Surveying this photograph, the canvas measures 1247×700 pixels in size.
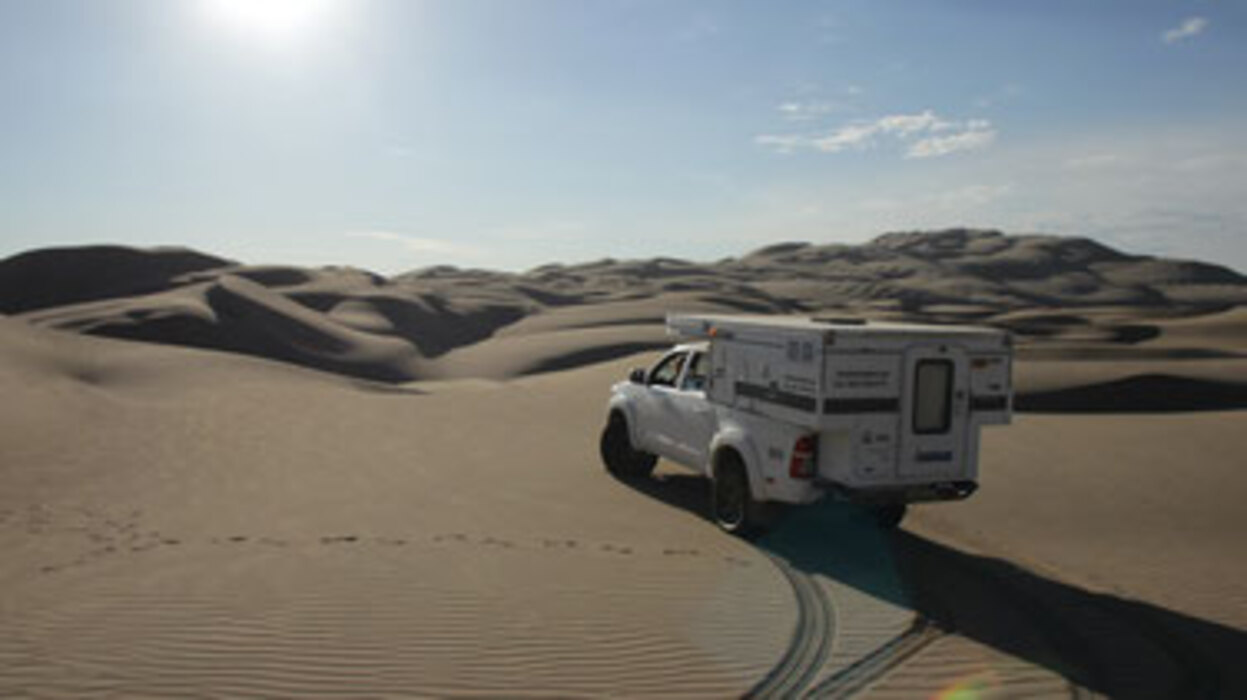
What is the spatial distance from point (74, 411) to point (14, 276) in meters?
72.5

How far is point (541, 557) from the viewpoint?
28.0 feet

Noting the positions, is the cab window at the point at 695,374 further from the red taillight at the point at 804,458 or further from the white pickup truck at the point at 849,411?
the red taillight at the point at 804,458

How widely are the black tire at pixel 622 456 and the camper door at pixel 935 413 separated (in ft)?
15.2

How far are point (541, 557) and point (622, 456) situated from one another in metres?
4.50

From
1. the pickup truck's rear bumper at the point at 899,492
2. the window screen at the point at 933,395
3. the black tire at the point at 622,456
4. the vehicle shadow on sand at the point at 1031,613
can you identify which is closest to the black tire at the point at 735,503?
the vehicle shadow on sand at the point at 1031,613

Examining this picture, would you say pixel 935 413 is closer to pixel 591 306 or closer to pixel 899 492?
pixel 899 492

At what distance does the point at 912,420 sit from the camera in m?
8.77

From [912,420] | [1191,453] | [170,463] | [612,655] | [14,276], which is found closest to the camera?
[612,655]

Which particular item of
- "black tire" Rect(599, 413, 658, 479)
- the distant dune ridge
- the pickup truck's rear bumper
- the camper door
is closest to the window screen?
the camper door

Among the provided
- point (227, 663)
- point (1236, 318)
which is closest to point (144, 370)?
point (227, 663)

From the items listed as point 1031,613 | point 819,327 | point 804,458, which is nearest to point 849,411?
point 804,458

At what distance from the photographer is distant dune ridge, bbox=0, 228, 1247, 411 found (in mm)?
40344

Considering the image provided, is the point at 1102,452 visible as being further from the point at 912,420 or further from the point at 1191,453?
the point at 912,420

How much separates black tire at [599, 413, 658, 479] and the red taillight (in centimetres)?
423
